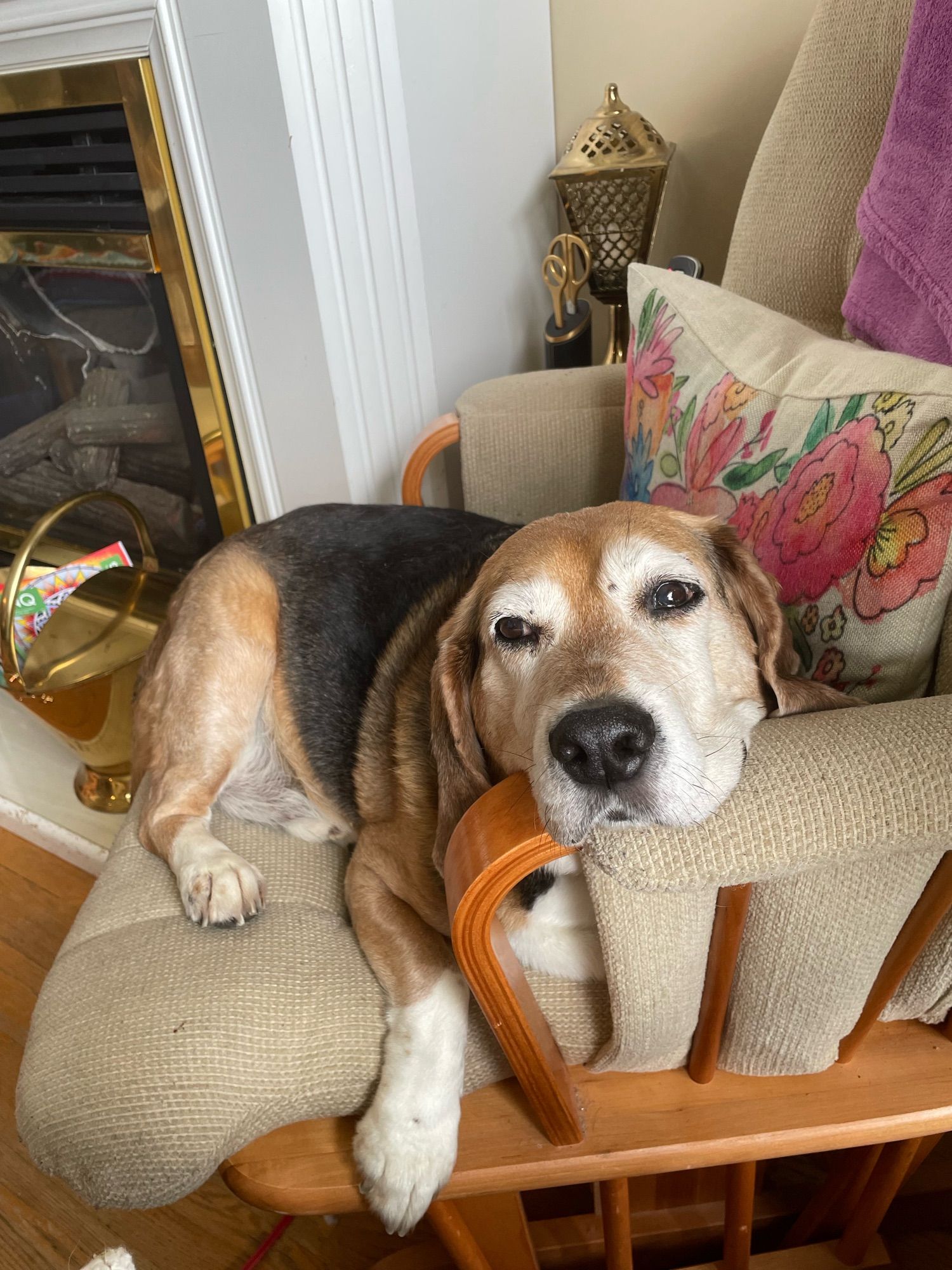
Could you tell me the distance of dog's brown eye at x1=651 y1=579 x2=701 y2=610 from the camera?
1134 millimetres

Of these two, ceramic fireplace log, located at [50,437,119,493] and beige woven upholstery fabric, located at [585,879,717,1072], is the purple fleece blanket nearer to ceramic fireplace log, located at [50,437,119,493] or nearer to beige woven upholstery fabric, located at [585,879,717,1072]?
beige woven upholstery fabric, located at [585,879,717,1072]

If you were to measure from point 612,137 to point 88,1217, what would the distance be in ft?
8.32

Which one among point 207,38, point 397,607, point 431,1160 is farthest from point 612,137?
point 431,1160

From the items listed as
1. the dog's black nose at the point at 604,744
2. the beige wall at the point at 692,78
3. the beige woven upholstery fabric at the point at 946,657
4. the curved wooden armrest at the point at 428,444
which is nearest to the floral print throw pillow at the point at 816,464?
the beige woven upholstery fabric at the point at 946,657

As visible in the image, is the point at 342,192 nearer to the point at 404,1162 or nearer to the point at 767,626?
the point at 767,626

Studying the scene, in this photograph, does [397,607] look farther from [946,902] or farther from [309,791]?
[946,902]

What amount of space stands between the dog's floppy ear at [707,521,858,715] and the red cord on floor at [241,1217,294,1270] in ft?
4.42

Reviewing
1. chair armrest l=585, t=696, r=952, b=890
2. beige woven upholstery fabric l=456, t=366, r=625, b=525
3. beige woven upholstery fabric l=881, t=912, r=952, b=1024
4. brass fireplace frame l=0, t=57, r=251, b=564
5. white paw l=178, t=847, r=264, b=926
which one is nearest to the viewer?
chair armrest l=585, t=696, r=952, b=890

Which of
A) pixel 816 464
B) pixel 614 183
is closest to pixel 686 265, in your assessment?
pixel 614 183

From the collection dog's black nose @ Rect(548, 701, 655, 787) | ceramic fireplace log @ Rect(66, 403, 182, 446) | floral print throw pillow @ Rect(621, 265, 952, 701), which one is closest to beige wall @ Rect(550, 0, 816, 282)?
floral print throw pillow @ Rect(621, 265, 952, 701)

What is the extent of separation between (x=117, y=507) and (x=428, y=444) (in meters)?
1.76

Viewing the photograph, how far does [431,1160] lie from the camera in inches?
41.6

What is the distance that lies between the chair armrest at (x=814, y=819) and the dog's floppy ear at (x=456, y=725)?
0.35 m

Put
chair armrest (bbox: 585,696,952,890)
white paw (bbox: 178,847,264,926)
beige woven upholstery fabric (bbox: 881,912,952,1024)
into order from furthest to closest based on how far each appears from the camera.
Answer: white paw (bbox: 178,847,264,926), beige woven upholstery fabric (bbox: 881,912,952,1024), chair armrest (bbox: 585,696,952,890)
